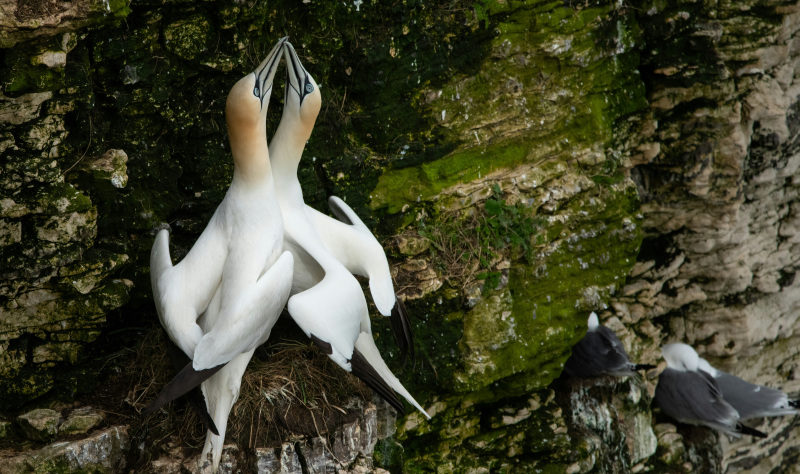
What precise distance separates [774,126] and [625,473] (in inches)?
115

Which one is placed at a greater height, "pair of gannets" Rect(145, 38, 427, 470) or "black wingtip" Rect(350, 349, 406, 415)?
"pair of gannets" Rect(145, 38, 427, 470)

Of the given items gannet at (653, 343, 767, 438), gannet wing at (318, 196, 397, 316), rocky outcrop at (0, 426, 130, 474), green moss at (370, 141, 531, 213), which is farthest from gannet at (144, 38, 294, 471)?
gannet at (653, 343, 767, 438)

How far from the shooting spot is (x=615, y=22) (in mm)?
5387

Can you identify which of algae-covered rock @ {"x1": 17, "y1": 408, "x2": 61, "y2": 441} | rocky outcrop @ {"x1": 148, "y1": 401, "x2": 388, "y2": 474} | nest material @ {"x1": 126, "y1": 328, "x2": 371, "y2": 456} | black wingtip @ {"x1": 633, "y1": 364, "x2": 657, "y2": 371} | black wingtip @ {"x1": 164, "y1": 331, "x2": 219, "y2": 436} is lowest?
black wingtip @ {"x1": 633, "y1": 364, "x2": 657, "y2": 371}

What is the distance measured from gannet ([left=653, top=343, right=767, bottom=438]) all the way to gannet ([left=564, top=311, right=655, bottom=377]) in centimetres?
81

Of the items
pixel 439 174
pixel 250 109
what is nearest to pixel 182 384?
pixel 250 109

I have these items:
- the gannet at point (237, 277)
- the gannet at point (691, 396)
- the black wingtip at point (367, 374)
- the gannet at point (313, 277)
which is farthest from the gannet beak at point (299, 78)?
the gannet at point (691, 396)

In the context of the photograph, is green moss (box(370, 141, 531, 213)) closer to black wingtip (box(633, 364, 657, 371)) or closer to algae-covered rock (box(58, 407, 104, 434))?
black wingtip (box(633, 364, 657, 371))

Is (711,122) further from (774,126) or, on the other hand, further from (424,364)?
(424,364)

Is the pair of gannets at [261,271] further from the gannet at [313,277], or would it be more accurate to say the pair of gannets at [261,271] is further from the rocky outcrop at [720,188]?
the rocky outcrop at [720,188]

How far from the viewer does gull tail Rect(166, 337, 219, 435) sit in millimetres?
3281

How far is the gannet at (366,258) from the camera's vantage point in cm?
376

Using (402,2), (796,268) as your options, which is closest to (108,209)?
(402,2)

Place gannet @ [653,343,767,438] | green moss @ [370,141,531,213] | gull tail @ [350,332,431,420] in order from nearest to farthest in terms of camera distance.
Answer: gull tail @ [350,332,431,420]
green moss @ [370,141,531,213]
gannet @ [653,343,767,438]
